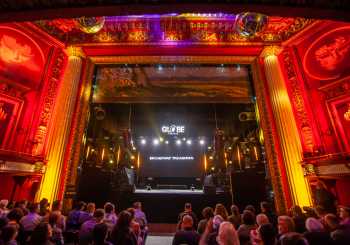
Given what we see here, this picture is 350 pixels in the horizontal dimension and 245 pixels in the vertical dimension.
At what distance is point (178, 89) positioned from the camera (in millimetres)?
9219

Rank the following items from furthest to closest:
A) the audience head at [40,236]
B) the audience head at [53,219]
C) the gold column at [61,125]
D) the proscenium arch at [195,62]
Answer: the proscenium arch at [195,62] < the gold column at [61,125] < the audience head at [53,219] < the audience head at [40,236]

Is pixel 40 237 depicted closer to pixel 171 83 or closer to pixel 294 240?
pixel 294 240

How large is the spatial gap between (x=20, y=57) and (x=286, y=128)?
A: 9706mm

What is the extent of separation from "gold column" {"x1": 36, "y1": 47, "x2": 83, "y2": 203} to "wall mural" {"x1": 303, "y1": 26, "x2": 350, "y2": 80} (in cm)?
912

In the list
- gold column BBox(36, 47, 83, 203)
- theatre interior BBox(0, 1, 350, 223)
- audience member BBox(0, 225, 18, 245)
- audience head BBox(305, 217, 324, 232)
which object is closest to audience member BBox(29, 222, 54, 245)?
audience member BBox(0, 225, 18, 245)

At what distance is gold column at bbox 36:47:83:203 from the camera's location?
248 inches

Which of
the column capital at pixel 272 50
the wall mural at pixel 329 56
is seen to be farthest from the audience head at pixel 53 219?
the column capital at pixel 272 50

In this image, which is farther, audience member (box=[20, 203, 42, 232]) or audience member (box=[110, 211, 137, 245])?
audience member (box=[20, 203, 42, 232])

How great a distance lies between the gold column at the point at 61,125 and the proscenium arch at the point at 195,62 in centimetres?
31

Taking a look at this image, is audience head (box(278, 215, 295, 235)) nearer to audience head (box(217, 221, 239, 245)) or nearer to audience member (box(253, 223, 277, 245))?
audience member (box(253, 223, 277, 245))

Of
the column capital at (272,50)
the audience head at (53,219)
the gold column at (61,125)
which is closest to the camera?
the audience head at (53,219)

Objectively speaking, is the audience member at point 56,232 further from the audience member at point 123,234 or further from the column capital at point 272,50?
the column capital at point 272,50

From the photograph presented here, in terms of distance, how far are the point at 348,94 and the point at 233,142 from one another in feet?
27.2

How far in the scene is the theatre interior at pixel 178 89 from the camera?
5988 mm
